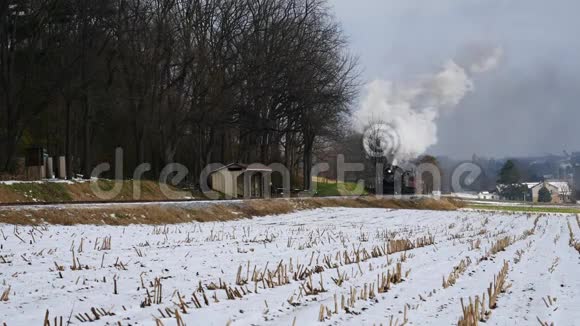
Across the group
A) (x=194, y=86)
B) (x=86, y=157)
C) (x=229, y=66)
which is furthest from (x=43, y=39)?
(x=229, y=66)

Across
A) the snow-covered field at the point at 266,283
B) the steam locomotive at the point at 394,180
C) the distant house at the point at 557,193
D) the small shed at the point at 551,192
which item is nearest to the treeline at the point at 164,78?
the steam locomotive at the point at 394,180

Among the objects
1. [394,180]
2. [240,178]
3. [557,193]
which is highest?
[394,180]

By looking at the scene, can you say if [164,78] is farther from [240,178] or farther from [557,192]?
[557,192]

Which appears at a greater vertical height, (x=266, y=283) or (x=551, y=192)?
(x=551, y=192)

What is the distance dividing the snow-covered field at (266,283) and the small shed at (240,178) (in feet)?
102

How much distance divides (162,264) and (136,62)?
3653 centimetres

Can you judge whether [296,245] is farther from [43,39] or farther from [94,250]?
[43,39]

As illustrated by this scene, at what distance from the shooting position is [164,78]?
47500mm

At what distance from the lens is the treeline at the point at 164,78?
3884 centimetres

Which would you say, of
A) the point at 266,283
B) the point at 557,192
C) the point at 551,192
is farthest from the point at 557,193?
the point at 266,283

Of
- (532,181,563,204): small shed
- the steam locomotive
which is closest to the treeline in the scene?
the steam locomotive

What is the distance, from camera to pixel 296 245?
15719mm

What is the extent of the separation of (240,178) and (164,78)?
30.5 ft

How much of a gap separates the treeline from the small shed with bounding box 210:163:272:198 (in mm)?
3214
